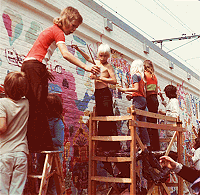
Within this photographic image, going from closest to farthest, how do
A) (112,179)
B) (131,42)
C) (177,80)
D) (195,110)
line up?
(112,179)
(131,42)
(177,80)
(195,110)

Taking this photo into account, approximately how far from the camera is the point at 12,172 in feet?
9.00

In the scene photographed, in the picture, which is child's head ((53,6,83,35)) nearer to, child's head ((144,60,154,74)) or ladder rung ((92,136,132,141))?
ladder rung ((92,136,132,141))

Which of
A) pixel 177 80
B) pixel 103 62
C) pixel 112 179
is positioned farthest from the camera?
pixel 177 80

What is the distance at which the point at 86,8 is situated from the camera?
229 inches

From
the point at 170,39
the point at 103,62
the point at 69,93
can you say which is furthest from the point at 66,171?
the point at 170,39

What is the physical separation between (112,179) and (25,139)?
1.70 m

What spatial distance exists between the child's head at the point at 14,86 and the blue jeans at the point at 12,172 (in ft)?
1.90

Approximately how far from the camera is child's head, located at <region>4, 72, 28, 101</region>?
283 centimetres

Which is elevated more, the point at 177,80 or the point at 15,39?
the point at 177,80

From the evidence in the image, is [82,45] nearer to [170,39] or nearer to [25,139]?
[25,139]

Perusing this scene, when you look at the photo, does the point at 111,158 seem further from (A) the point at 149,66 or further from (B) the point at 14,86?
(A) the point at 149,66

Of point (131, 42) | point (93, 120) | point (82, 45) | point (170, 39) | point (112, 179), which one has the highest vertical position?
point (170, 39)

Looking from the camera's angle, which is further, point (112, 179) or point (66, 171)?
point (66, 171)

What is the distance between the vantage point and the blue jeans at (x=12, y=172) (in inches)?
104
